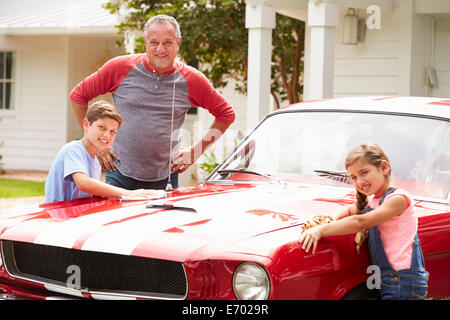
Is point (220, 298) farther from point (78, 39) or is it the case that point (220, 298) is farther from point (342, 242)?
point (78, 39)

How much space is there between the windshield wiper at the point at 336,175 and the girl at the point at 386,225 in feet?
2.06

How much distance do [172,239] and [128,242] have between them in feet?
0.65

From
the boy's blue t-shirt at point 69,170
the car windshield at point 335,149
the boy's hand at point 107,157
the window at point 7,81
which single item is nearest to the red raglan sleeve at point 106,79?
the boy's hand at point 107,157

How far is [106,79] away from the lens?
5066 millimetres

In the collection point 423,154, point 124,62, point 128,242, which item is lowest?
point 128,242

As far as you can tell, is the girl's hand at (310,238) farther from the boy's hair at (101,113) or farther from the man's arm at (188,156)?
the man's arm at (188,156)

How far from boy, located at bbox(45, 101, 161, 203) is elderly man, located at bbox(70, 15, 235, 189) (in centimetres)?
44

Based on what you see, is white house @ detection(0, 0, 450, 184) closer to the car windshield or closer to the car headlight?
the car windshield

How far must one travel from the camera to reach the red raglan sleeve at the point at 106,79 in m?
5.04

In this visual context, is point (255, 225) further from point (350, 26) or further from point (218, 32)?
point (218, 32)

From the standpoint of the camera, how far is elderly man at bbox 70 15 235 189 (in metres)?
4.91

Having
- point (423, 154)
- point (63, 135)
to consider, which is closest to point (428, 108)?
point (423, 154)
